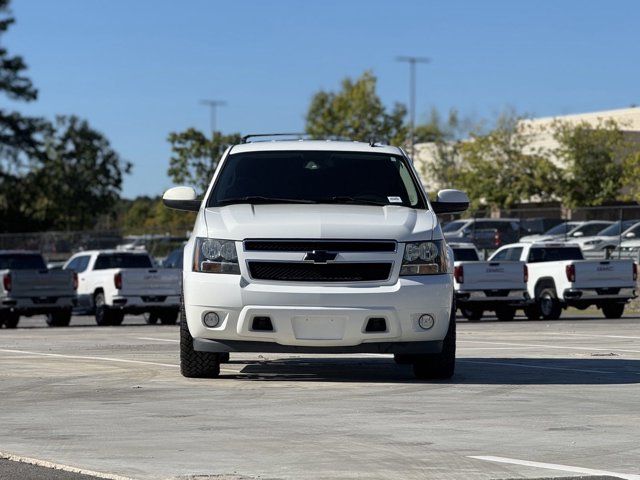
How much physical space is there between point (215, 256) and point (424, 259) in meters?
1.78

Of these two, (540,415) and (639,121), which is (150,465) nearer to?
(540,415)

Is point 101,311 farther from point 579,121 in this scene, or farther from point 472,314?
point 579,121

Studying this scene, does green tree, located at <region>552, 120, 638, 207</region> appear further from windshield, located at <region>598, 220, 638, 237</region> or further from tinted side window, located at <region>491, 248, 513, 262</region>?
tinted side window, located at <region>491, 248, 513, 262</region>

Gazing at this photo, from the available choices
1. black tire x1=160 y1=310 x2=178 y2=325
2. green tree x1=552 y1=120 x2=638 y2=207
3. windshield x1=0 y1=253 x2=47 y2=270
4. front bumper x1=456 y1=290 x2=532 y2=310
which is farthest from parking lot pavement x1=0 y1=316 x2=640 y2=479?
green tree x1=552 y1=120 x2=638 y2=207

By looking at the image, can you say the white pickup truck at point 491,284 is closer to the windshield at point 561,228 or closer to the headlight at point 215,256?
the windshield at point 561,228

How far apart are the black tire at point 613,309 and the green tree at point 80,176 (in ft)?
276

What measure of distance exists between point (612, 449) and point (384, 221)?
4278mm

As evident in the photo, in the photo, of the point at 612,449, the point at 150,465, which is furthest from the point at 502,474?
the point at 150,465

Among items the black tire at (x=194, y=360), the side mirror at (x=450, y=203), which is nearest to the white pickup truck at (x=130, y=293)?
the side mirror at (x=450, y=203)

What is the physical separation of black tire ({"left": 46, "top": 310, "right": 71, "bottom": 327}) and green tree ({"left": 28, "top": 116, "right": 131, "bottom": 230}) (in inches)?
3139

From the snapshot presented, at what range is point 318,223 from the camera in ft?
39.8

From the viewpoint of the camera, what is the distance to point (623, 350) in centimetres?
1719

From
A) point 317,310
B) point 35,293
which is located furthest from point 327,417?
point 35,293

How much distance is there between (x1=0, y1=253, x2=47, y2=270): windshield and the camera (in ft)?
110
